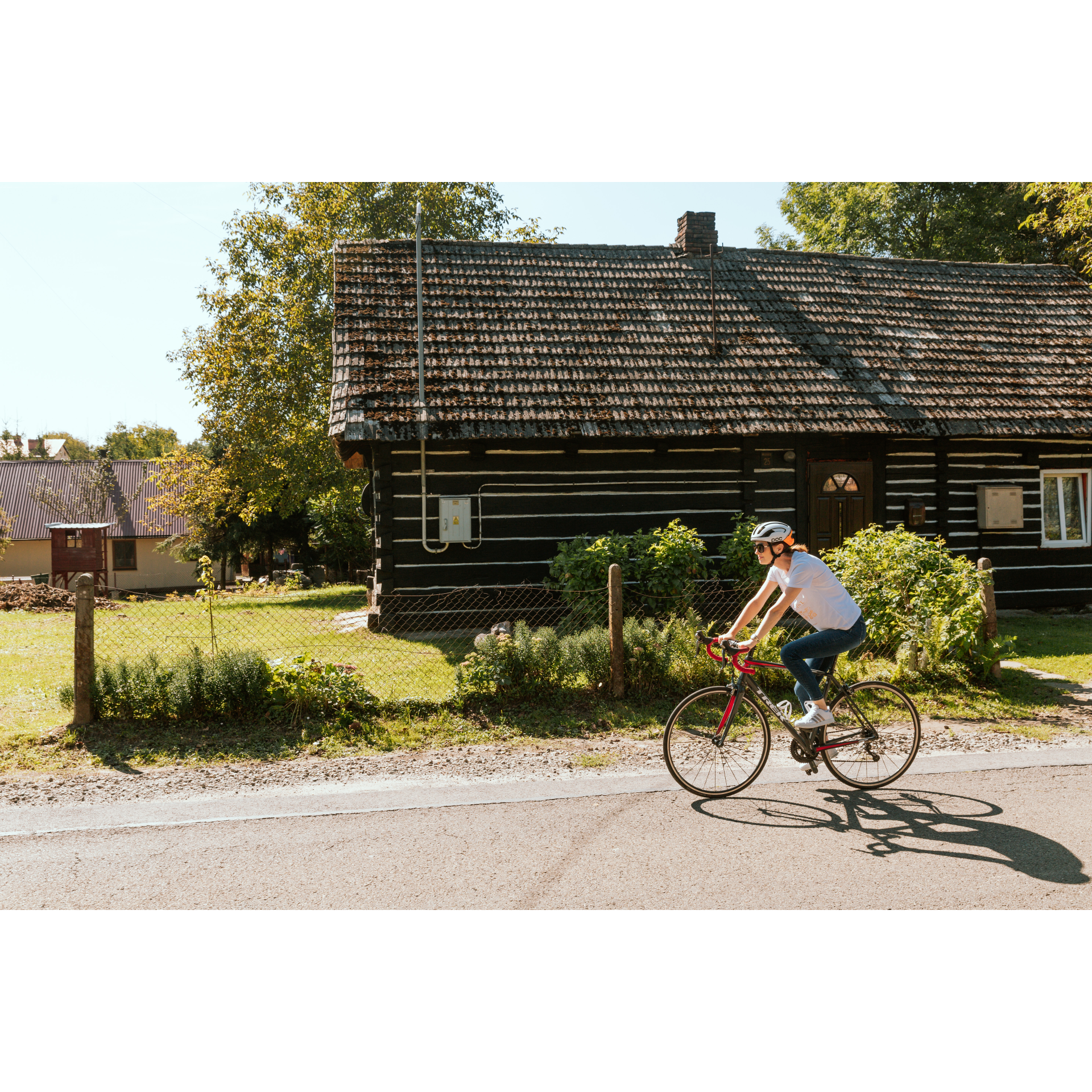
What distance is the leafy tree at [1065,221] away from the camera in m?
15.4

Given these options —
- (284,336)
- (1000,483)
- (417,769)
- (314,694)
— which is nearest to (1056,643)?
(1000,483)

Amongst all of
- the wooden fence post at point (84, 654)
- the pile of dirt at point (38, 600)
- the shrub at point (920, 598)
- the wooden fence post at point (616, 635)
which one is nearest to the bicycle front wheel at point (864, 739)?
the wooden fence post at point (616, 635)

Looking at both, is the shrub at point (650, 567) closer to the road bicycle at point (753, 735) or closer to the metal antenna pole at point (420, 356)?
the metal antenna pole at point (420, 356)

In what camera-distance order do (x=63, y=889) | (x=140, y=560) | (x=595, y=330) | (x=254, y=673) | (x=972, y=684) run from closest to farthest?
(x=63, y=889) → (x=254, y=673) → (x=972, y=684) → (x=595, y=330) → (x=140, y=560)

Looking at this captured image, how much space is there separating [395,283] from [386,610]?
5.61 m

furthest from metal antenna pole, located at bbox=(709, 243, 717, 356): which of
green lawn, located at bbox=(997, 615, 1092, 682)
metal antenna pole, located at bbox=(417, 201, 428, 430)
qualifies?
green lawn, located at bbox=(997, 615, 1092, 682)

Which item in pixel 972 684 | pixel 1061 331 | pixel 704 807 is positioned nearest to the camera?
pixel 704 807

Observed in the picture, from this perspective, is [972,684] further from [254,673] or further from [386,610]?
[386,610]

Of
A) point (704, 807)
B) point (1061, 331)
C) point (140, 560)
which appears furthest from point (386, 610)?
point (140, 560)

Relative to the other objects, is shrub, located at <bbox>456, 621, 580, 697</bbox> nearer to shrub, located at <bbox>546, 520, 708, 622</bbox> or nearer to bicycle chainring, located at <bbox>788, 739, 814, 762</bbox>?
bicycle chainring, located at <bbox>788, 739, 814, 762</bbox>

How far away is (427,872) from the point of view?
14.8 feet

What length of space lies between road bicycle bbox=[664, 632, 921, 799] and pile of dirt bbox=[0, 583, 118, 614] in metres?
17.5

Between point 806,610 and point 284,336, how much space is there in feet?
66.4

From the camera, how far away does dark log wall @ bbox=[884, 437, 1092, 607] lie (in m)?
14.2
